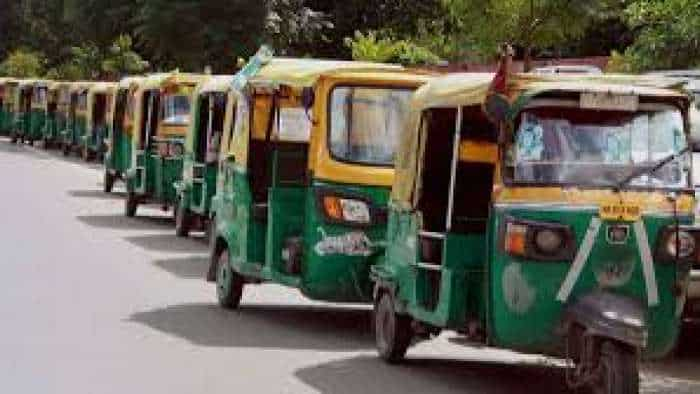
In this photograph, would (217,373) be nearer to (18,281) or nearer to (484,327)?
(484,327)

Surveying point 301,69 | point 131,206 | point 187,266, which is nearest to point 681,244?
point 301,69

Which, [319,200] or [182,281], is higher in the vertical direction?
[319,200]

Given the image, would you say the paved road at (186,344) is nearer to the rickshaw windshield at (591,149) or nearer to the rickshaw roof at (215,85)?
the rickshaw windshield at (591,149)

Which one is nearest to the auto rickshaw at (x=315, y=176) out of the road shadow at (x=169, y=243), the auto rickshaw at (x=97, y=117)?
the road shadow at (x=169, y=243)

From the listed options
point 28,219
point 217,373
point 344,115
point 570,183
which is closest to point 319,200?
point 344,115

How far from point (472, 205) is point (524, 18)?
14599 millimetres

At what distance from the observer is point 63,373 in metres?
10.4

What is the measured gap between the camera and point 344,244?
12.4 meters

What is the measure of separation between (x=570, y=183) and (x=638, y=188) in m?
0.40

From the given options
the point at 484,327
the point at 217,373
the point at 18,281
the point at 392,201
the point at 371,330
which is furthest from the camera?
the point at 18,281

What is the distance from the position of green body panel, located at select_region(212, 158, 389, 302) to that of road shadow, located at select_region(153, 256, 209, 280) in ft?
6.73

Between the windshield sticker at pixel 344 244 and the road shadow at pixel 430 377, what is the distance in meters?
1.01

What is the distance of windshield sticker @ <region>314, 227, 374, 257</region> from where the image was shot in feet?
40.7

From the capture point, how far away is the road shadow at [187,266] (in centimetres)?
1722
